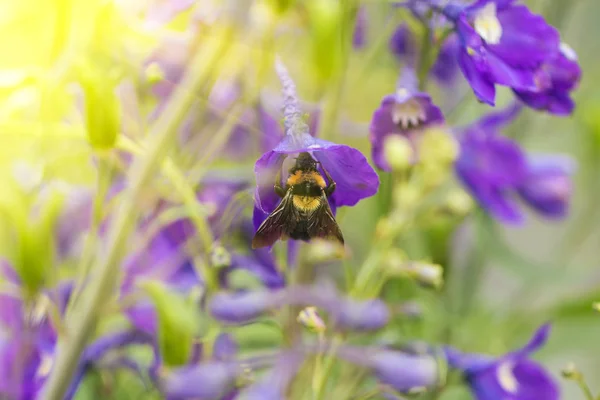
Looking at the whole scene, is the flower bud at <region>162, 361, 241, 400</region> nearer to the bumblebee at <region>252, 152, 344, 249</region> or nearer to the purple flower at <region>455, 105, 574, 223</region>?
the bumblebee at <region>252, 152, 344, 249</region>

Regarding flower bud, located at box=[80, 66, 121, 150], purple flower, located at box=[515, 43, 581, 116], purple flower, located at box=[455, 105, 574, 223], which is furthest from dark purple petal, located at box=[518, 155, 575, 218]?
flower bud, located at box=[80, 66, 121, 150]

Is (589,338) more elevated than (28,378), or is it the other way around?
(28,378)

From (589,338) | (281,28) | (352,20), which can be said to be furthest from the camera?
(589,338)

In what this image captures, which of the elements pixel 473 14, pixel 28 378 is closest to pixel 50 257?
pixel 28 378

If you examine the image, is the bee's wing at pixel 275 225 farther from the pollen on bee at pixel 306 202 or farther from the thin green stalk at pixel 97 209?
the thin green stalk at pixel 97 209

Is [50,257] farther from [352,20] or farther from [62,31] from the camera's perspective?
[352,20]

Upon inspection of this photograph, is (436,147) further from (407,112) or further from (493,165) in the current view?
(493,165)

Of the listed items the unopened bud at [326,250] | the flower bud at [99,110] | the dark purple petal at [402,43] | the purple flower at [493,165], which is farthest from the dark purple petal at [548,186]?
the flower bud at [99,110]

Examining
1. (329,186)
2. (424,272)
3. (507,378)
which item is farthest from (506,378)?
(329,186)
